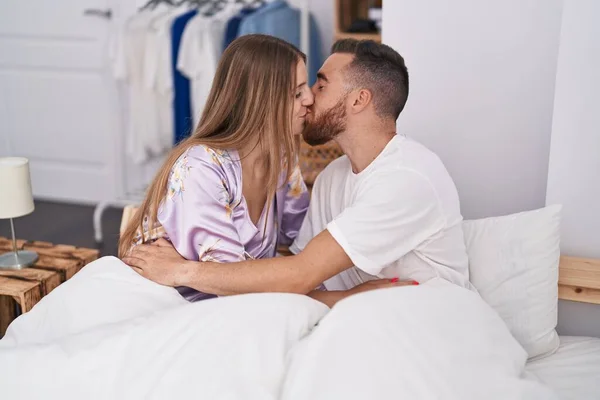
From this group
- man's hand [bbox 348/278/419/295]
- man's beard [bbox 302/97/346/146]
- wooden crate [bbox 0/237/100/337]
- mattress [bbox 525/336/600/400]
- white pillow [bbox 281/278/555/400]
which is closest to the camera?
white pillow [bbox 281/278/555/400]

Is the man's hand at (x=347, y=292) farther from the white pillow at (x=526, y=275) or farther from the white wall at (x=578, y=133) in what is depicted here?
the white wall at (x=578, y=133)

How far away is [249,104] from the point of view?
1744 mm

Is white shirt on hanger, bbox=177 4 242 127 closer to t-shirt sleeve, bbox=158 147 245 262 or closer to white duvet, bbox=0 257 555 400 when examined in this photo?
t-shirt sleeve, bbox=158 147 245 262

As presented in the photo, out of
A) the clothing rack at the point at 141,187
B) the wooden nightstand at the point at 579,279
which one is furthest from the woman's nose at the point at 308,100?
the clothing rack at the point at 141,187

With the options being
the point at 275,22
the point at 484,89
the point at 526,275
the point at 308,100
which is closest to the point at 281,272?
the point at 308,100

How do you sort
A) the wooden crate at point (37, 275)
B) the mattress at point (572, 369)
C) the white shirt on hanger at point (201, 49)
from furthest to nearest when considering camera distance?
the white shirt on hanger at point (201, 49), the wooden crate at point (37, 275), the mattress at point (572, 369)

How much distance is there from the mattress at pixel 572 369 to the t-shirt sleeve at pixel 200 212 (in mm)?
760

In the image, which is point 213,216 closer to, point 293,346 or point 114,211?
point 293,346

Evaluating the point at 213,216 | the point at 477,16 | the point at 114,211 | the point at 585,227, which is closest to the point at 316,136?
the point at 213,216

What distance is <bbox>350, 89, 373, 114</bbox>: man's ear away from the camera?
5.80 feet

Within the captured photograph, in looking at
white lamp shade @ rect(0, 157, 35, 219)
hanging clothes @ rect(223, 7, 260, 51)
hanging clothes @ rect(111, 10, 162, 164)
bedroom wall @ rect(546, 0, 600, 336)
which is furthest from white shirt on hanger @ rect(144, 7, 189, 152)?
bedroom wall @ rect(546, 0, 600, 336)

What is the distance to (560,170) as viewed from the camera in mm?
1850

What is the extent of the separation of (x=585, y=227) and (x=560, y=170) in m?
0.17

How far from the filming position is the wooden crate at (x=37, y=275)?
1.98 meters
